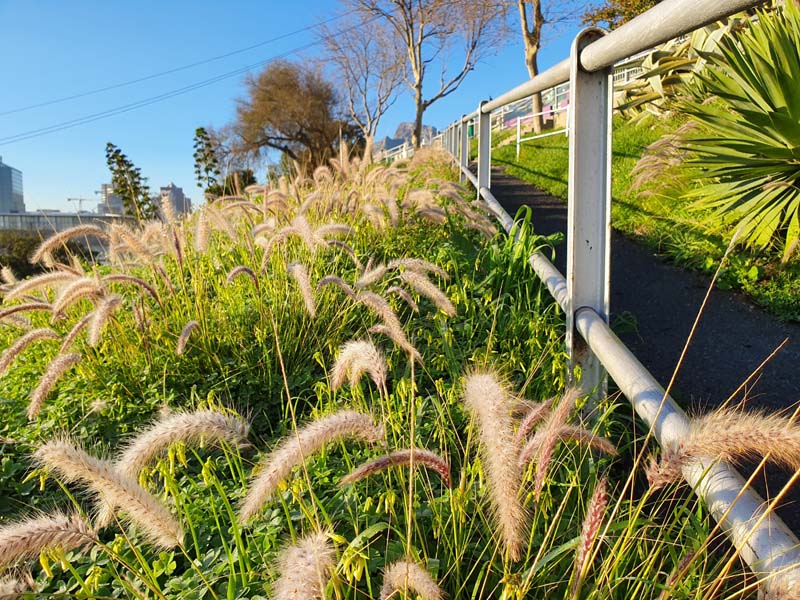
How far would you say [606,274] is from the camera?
230 centimetres

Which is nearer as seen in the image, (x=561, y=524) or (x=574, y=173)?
(x=561, y=524)

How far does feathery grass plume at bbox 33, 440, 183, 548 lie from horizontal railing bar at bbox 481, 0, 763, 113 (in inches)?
64.2

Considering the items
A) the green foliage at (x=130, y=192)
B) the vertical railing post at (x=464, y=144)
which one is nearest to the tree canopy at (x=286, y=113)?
the green foliage at (x=130, y=192)

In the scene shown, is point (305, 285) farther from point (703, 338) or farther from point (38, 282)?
point (703, 338)

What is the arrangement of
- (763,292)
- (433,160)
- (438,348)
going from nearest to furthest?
(438,348) → (763,292) → (433,160)

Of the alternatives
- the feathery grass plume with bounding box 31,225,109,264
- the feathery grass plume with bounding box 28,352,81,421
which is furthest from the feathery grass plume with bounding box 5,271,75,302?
the feathery grass plume with bounding box 28,352,81,421

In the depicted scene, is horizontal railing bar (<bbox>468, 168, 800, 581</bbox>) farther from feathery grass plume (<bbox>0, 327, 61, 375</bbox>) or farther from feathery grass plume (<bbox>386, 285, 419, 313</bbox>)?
feathery grass plume (<bbox>0, 327, 61, 375</bbox>)

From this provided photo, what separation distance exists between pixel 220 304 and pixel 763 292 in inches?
149

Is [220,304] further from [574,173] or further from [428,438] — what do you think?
[574,173]

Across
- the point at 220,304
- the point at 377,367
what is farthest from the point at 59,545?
the point at 220,304

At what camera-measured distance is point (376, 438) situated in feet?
4.55

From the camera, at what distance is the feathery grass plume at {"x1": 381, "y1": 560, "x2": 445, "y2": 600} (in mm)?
1119

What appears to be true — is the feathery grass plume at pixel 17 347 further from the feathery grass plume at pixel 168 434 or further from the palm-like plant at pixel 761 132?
the palm-like plant at pixel 761 132

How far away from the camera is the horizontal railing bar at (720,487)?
46.6 inches
